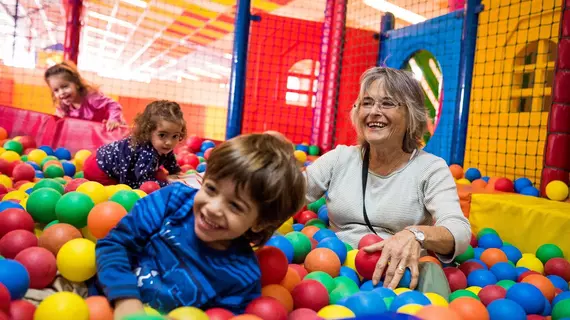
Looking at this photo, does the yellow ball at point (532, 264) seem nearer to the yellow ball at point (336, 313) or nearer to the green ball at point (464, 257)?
the green ball at point (464, 257)

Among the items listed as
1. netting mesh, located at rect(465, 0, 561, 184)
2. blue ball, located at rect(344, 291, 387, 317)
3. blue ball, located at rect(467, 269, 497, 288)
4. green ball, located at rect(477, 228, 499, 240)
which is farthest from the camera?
netting mesh, located at rect(465, 0, 561, 184)

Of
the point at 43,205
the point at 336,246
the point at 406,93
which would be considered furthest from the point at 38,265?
the point at 406,93

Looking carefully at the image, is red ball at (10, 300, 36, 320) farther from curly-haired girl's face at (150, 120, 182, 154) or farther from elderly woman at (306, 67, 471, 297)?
curly-haired girl's face at (150, 120, 182, 154)

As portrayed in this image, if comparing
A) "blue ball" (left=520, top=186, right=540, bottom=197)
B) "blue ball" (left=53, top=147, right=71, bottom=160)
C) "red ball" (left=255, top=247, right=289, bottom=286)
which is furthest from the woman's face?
"blue ball" (left=53, top=147, right=71, bottom=160)

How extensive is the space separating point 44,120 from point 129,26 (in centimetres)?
1010

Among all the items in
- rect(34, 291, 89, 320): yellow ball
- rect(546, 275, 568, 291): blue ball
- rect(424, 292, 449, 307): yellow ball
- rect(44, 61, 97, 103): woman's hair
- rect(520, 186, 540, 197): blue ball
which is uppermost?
rect(44, 61, 97, 103): woman's hair

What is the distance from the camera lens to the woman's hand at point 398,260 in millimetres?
1542

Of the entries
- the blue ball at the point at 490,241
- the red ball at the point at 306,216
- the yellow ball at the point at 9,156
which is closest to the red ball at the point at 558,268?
the blue ball at the point at 490,241

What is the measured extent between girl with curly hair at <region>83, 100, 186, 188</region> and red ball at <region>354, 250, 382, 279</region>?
151cm

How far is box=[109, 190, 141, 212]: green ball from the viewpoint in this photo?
1.73 metres

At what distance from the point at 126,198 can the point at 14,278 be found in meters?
0.61

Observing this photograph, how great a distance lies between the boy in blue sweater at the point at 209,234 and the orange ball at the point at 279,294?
0.05 m

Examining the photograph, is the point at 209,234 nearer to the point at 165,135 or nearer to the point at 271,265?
the point at 271,265

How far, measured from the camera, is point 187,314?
1.10 m
